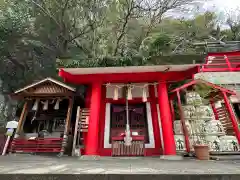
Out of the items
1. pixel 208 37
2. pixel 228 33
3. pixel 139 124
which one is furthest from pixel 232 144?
pixel 228 33

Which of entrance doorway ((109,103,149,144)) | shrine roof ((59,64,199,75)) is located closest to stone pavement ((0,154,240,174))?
entrance doorway ((109,103,149,144))

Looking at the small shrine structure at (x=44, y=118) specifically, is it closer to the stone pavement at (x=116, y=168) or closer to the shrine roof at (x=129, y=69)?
the shrine roof at (x=129, y=69)

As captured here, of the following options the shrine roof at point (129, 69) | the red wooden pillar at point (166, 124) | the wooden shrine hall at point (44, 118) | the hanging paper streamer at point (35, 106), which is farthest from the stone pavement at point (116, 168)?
the hanging paper streamer at point (35, 106)

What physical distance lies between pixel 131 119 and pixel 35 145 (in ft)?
17.1

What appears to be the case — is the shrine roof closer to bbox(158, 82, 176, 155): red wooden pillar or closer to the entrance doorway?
bbox(158, 82, 176, 155): red wooden pillar

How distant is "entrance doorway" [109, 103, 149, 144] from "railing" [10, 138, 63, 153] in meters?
3.00

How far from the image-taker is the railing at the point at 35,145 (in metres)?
8.45

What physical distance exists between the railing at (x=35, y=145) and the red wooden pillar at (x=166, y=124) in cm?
530

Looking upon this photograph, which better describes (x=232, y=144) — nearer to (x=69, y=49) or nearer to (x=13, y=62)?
(x=69, y=49)

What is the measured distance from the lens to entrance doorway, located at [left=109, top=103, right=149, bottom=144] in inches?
330

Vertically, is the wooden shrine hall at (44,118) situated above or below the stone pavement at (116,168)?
above

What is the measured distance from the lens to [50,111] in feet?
35.4

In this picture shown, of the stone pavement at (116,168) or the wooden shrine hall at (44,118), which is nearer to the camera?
the stone pavement at (116,168)

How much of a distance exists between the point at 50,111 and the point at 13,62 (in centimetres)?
610
